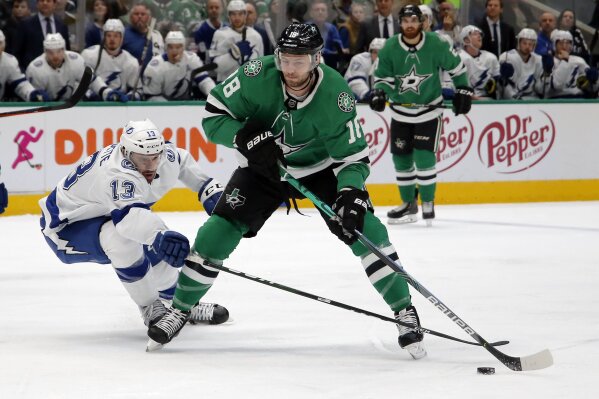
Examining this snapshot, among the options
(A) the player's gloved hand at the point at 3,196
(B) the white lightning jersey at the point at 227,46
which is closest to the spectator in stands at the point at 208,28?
(B) the white lightning jersey at the point at 227,46

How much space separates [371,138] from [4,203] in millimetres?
3733

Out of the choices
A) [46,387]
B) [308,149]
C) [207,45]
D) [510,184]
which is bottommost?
[510,184]

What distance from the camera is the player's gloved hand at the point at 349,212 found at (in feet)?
11.5

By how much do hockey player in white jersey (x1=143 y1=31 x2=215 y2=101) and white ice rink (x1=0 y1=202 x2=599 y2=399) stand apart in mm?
1834

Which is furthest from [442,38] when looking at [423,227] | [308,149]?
[308,149]

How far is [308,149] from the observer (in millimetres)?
3746

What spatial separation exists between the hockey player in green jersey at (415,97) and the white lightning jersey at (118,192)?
3.45 m

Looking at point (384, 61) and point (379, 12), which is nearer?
point (384, 61)

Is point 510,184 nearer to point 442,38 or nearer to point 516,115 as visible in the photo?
point 516,115

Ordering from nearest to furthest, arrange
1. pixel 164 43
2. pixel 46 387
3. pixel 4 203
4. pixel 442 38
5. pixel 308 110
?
pixel 46 387
pixel 308 110
pixel 4 203
pixel 442 38
pixel 164 43

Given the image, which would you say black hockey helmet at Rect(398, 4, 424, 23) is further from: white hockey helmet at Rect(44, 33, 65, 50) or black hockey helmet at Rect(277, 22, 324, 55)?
black hockey helmet at Rect(277, 22, 324, 55)

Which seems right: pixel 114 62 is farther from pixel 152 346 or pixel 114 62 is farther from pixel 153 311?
pixel 152 346

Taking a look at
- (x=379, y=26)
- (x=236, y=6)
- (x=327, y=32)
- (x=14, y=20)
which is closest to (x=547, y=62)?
(x=379, y=26)

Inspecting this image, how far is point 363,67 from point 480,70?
3.12 ft
